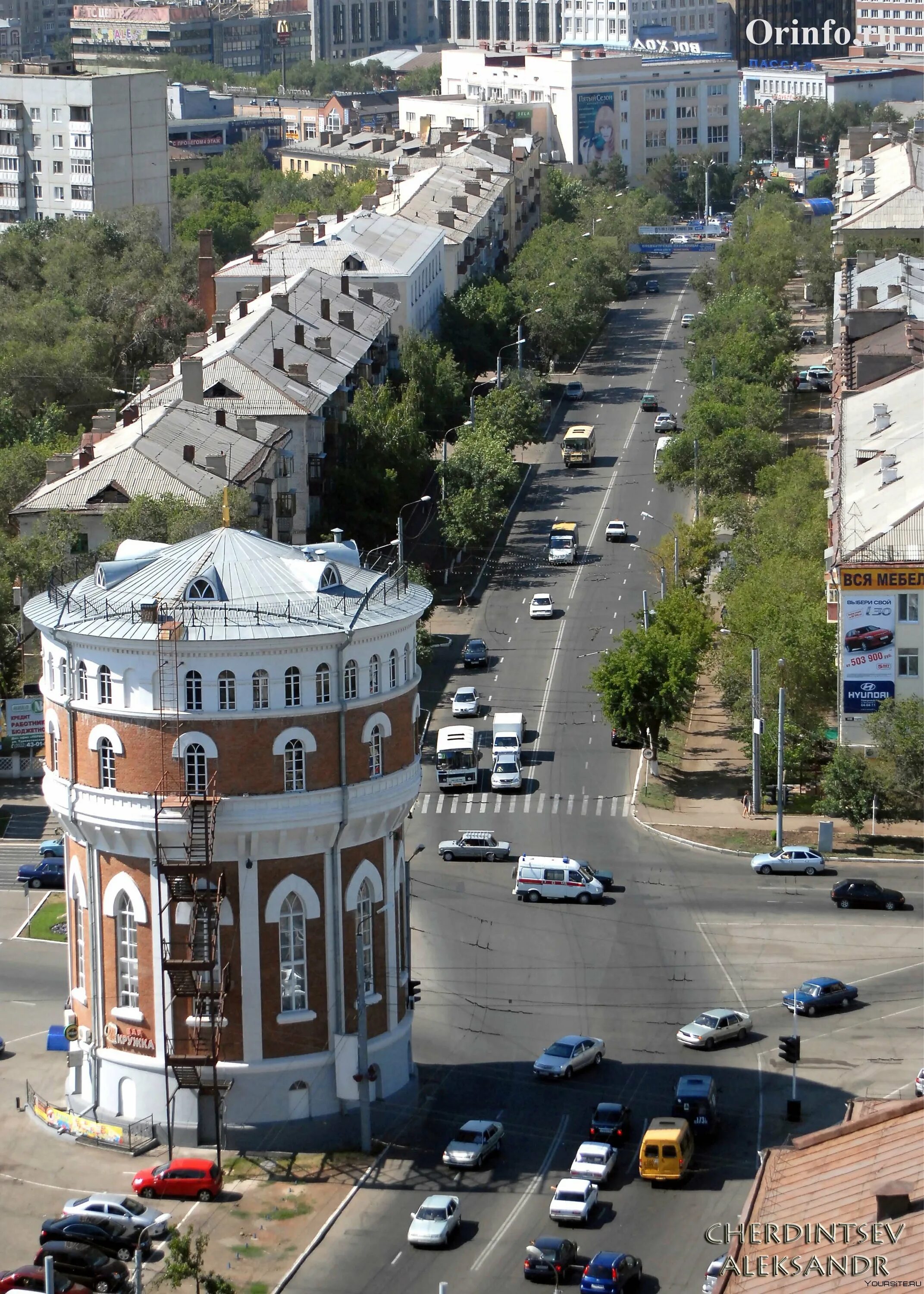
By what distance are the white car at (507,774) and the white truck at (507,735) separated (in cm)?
37

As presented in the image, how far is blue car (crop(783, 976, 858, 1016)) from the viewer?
88.1 m

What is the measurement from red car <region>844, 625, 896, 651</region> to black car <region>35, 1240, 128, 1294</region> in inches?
2027

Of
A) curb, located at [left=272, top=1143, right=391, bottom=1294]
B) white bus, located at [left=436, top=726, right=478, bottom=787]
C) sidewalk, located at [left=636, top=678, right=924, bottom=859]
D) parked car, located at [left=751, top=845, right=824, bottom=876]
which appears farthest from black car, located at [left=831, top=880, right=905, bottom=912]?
curb, located at [left=272, top=1143, right=391, bottom=1294]

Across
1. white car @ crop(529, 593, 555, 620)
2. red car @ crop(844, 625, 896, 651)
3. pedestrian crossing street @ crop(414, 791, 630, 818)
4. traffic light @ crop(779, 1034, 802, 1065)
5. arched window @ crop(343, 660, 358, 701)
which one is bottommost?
pedestrian crossing street @ crop(414, 791, 630, 818)

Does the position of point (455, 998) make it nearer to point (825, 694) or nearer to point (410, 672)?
point (410, 672)

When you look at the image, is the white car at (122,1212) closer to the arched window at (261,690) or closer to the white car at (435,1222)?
the white car at (435,1222)

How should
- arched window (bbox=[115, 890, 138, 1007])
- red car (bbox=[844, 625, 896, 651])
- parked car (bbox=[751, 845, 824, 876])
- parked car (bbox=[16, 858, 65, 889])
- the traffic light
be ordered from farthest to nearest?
red car (bbox=[844, 625, 896, 651]), parked car (bbox=[16, 858, 65, 889]), parked car (bbox=[751, 845, 824, 876]), the traffic light, arched window (bbox=[115, 890, 138, 1007])

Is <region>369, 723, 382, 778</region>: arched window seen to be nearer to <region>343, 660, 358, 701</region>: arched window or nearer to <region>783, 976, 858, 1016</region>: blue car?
<region>343, 660, 358, 701</region>: arched window

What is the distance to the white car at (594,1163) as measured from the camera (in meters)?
73.1

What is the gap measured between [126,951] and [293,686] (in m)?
9.36

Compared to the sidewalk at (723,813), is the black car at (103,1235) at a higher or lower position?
higher

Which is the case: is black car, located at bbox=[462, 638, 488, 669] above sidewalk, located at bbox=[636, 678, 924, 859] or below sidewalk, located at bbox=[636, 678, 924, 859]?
above

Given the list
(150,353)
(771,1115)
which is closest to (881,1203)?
(771,1115)

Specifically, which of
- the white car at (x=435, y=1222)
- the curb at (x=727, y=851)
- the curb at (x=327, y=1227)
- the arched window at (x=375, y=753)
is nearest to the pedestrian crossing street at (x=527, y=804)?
the curb at (x=727, y=851)
